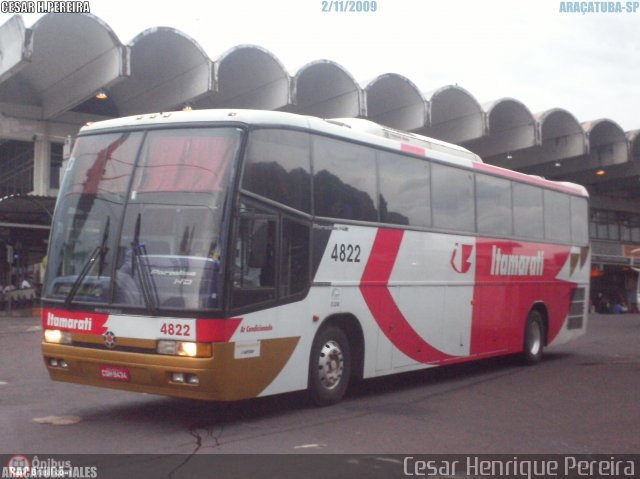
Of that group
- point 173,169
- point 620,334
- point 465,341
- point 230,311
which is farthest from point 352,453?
point 620,334

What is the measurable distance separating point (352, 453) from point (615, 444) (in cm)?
262

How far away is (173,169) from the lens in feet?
29.1

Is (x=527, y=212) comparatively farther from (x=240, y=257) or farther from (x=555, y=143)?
(x=555, y=143)

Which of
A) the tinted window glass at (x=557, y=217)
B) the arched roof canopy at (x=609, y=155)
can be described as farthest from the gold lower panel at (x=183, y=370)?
the arched roof canopy at (x=609, y=155)

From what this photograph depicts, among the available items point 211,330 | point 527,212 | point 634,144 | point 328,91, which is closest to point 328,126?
point 211,330

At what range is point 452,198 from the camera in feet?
42.3

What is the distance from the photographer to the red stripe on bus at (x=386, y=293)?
10984 millimetres

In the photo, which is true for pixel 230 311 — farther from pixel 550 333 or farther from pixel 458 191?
pixel 550 333

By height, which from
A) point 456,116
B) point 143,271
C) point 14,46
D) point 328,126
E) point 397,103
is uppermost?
point 397,103

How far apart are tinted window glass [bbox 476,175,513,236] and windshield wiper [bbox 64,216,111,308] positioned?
6550 mm

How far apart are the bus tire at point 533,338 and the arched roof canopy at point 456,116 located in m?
21.3

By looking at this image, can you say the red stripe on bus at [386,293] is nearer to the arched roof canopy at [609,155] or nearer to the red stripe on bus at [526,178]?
the red stripe on bus at [526,178]

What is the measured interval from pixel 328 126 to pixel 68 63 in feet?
68.4

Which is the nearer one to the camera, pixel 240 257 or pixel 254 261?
pixel 240 257
